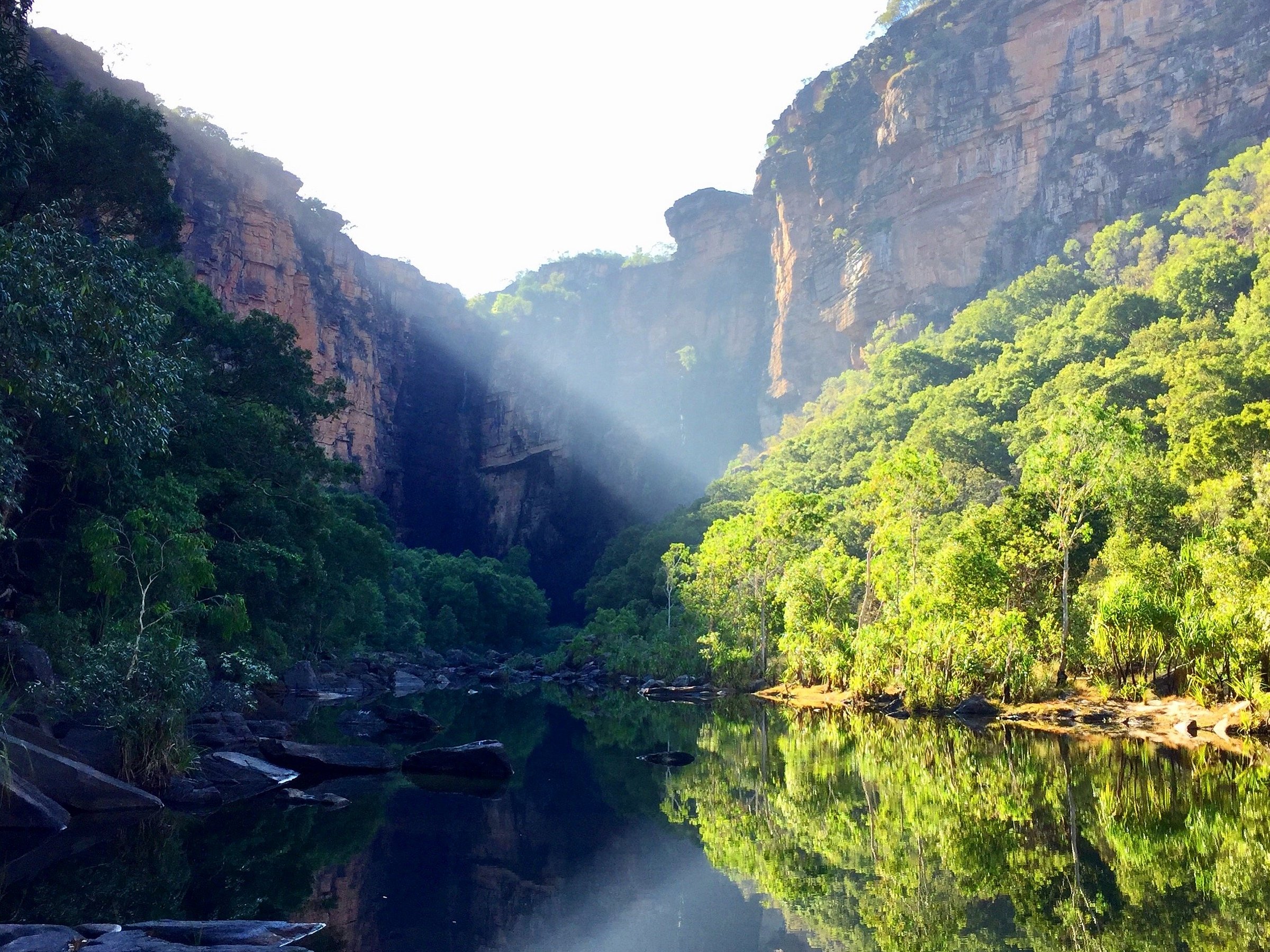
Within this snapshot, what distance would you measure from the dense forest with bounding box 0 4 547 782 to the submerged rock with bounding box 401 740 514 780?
9.53 feet

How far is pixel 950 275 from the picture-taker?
74.3 metres

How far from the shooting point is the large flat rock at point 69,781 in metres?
10.7

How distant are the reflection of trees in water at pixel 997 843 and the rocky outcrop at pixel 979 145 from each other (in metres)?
59.7

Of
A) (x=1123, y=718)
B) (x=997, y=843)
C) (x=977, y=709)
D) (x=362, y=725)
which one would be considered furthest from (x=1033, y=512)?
(x=362, y=725)

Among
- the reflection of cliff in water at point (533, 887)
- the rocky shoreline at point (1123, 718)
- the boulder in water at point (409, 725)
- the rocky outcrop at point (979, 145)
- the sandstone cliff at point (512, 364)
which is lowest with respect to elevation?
the boulder in water at point (409, 725)

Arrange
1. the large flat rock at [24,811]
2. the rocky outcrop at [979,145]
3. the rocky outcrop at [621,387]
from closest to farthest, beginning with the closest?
1. the large flat rock at [24,811]
2. the rocky outcrop at [979,145]
3. the rocky outcrop at [621,387]

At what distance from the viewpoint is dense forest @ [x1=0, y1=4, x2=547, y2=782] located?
1116 cm

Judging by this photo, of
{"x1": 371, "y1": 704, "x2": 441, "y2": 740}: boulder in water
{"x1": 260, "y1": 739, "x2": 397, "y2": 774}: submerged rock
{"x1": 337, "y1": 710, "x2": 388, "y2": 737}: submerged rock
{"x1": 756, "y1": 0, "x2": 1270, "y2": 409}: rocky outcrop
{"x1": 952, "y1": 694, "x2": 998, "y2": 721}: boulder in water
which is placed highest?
{"x1": 756, "y1": 0, "x2": 1270, "y2": 409}: rocky outcrop

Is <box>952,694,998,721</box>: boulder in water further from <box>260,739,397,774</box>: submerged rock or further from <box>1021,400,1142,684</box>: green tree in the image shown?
<box>260,739,397,774</box>: submerged rock

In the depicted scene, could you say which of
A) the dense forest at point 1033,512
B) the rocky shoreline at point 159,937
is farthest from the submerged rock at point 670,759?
the rocky shoreline at point 159,937

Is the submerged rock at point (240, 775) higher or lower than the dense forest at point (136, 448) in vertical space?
lower

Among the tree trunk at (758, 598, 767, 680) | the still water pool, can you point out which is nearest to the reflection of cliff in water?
the still water pool

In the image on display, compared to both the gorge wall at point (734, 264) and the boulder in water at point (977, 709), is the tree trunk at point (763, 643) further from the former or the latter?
the gorge wall at point (734, 264)

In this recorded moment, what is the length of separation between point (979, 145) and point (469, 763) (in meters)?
70.3
